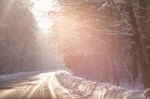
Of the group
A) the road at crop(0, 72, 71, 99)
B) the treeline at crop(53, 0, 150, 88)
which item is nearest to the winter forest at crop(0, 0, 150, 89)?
the treeline at crop(53, 0, 150, 88)

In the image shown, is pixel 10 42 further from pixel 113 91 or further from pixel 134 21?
pixel 134 21

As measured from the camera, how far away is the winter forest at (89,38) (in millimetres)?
7770

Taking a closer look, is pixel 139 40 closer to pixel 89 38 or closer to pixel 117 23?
pixel 117 23

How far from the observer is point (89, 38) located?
14195mm

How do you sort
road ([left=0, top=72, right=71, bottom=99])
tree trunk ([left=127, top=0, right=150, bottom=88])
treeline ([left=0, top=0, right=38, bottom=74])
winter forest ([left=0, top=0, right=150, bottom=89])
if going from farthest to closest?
treeline ([left=0, top=0, right=38, bottom=74]) < road ([left=0, top=72, right=71, bottom=99]) < winter forest ([left=0, top=0, right=150, bottom=89]) < tree trunk ([left=127, top=0, right=150, bottom=88])

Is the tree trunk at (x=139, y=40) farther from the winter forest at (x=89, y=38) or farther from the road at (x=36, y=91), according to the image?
the road at (x=36, y=91)

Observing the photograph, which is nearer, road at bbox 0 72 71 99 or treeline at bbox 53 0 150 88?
treeline at bbox 53 0 150 88

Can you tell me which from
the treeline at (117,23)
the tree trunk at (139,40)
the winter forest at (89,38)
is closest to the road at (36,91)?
the winter forest at (89,38)

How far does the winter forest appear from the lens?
25.5ft

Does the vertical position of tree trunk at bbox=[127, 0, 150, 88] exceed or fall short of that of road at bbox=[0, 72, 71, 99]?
it exceeds it

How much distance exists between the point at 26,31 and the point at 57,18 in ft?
112

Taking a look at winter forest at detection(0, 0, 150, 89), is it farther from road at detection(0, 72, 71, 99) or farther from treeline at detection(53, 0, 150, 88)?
road at detection(0, 72, 71, 99)

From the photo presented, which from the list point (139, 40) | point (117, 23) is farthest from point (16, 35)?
point (139, 40)

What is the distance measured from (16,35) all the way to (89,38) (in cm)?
3034
